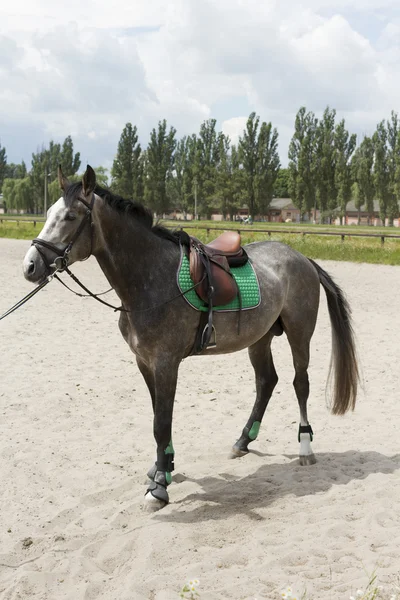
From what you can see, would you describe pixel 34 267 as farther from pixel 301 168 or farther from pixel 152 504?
pixel 301 168

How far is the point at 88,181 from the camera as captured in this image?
3.70 m

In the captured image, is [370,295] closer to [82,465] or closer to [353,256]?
[353,256]

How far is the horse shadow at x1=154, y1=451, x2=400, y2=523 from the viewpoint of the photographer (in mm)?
4070

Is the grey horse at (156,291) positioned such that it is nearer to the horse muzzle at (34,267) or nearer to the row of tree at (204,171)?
the horse muzzle at (34,267)

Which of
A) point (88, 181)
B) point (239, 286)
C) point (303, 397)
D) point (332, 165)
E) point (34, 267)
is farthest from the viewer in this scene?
point (332, 165)

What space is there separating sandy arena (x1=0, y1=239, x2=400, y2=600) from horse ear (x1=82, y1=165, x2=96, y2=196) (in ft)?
6.94

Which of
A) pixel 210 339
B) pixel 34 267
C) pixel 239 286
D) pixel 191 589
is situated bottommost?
pixel 191 589

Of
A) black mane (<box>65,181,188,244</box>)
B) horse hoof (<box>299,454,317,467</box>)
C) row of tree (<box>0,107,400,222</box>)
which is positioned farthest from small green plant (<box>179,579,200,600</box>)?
row of tree (<box>0,107,400,222</box>)

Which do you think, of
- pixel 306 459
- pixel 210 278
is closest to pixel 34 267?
pixel 210 278

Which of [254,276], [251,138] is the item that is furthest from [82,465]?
[251,138]

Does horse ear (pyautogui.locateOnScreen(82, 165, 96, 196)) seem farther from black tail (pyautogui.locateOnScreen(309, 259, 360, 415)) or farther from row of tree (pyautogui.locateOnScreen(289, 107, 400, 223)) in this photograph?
row of tree (pyautogui.locateOnScreen(289, 107, 400, 223))

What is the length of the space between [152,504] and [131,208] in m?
2.01

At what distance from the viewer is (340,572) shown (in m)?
3.16

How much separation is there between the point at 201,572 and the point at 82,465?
6.14 feet
